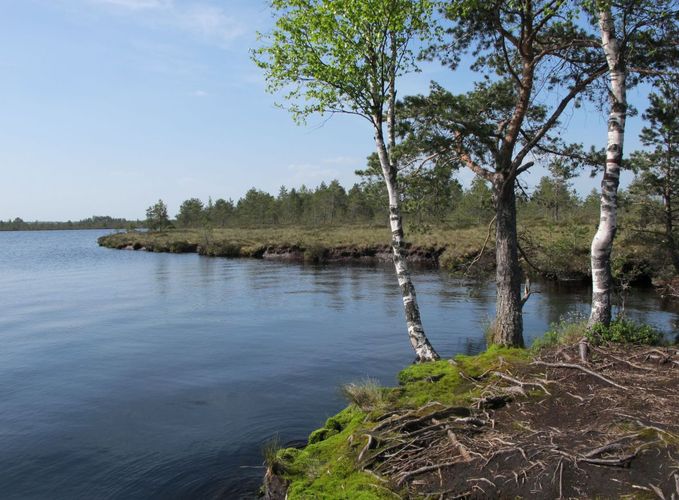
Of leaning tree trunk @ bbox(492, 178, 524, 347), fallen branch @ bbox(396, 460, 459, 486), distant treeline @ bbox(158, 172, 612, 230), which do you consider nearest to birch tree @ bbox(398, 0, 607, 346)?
leaning tree trunk @ bbox(492, 178, 524, 347)

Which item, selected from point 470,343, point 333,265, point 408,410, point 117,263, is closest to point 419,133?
point 408,410

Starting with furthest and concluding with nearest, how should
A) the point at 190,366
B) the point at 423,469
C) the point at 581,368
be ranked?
the point at 190,366
the point at 581,368
the point at 423,469

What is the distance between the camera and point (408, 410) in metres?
8.74

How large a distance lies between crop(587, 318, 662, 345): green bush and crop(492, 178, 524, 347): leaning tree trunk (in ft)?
9.72

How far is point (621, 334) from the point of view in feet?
35.2

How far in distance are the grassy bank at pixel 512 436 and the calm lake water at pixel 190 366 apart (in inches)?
78.4

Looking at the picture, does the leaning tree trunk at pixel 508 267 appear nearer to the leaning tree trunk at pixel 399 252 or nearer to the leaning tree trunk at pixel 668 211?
the leaning tree trunk at pixel 399 252

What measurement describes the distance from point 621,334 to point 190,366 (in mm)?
11932

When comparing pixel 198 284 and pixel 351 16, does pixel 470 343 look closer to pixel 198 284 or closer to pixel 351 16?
pixel 351 16

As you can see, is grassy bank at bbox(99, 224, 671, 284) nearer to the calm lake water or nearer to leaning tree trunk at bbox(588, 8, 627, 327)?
the calm lake water

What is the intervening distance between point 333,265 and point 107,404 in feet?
117

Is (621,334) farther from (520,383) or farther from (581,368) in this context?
(520,383)

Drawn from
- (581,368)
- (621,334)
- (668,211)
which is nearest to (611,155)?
(621,334)

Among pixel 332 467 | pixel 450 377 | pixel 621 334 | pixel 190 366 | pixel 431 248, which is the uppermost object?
pixel 431 248
